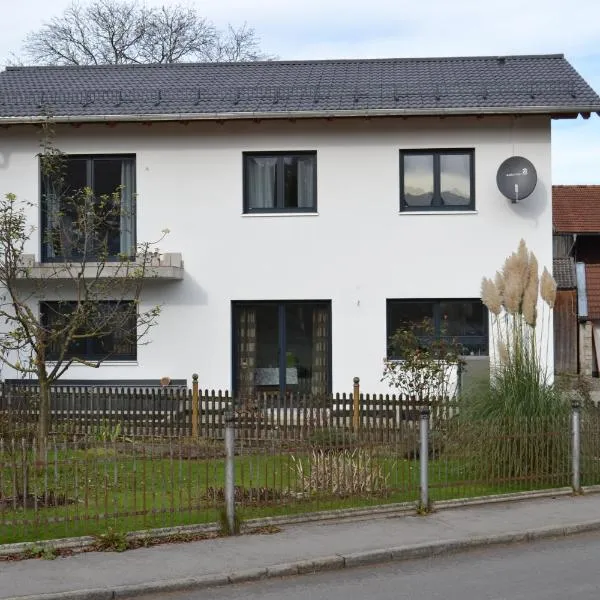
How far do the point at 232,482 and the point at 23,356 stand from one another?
30.9 ft

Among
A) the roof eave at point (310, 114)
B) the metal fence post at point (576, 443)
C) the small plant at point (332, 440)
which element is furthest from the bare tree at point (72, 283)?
the metal fence post at point (576, 443)

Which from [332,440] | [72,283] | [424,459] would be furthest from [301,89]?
[424,459]

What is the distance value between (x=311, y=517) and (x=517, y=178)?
9413mm

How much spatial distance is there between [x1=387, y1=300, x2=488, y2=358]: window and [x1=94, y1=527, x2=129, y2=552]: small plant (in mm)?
9601

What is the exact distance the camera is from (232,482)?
9.79 m

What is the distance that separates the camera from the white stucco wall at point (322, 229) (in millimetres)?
18125

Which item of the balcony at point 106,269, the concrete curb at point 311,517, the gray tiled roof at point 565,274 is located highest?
the gray tiled roof at point 565,274

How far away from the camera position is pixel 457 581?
329 inches

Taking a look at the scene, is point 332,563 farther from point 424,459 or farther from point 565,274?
point 565,274

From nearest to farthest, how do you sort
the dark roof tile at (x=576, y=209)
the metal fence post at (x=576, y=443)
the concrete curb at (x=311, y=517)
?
the concrete curb at (x=311, y=517)
the metal fence post at (x=576, y=443)
the dark roof tile at (x=576, y=209)

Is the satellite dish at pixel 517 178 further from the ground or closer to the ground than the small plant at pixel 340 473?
further from the ground

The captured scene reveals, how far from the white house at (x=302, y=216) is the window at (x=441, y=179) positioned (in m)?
0.03

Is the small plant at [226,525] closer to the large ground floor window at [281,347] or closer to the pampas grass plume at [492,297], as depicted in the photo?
the pampas grass plume at [492,297]

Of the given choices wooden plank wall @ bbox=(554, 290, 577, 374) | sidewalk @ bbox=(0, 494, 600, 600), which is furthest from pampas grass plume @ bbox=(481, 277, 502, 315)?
wooden plank wall @ bbox=(554, 290, 577, 374)
